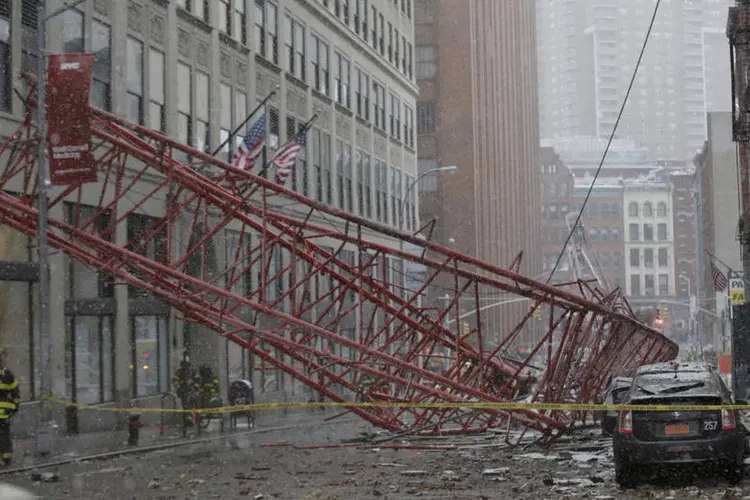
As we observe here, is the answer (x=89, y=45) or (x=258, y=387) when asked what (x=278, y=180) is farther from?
(x=258, y=387)

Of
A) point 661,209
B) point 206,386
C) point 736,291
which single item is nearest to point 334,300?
point 206,386

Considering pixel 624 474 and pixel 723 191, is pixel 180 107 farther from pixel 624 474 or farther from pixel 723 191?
pixel 723 191

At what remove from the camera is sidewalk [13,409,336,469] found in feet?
72.8

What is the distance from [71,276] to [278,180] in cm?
632

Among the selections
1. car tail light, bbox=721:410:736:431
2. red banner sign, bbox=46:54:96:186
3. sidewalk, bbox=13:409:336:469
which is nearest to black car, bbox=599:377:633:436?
car tail light, bbox=721:410:736:431

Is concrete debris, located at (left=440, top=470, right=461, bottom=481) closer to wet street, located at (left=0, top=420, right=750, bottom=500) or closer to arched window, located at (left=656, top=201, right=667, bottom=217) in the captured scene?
wet street, located at (left=0, top=420, right=750, bottom=500)

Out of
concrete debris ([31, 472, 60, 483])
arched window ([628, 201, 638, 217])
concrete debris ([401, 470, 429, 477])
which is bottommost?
concrete debris ([401, 470, 429, 477])

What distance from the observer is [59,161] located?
873 inches

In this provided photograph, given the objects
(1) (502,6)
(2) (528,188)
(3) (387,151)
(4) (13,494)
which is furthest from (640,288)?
(4) (13,494)

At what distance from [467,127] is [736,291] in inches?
2343

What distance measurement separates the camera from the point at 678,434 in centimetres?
1516

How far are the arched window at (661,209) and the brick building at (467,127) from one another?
230ft

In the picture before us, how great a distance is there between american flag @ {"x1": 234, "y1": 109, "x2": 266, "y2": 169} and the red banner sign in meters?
6.53

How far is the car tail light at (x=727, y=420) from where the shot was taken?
15094 mm
